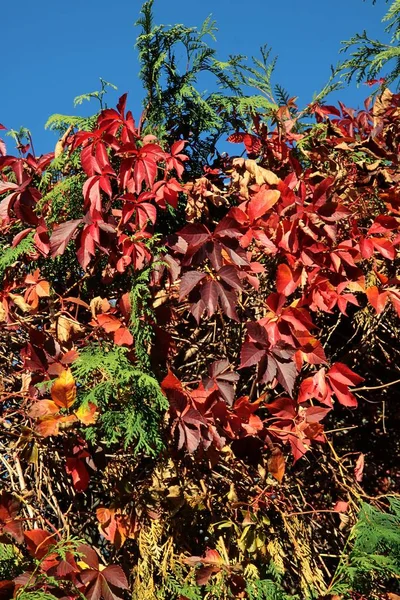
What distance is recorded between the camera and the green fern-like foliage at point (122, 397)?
1700 mm

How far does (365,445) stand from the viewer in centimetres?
263

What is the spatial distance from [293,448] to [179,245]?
0.67 metres

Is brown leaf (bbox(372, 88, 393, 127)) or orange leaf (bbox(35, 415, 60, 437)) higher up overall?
brown leaf (bbox(372, 88, 393, 127))

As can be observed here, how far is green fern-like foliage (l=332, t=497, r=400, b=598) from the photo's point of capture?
1.70 meters

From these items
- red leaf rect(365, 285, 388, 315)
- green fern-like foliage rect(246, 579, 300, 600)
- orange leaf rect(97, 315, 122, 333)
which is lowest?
green fern-like foliage rect(246, 579, 300, 600)

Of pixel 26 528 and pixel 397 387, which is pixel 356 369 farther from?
pixel 26 528

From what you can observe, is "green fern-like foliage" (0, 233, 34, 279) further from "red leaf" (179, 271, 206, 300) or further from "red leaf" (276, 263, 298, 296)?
"red leaf" (276, 263, 298, 296)

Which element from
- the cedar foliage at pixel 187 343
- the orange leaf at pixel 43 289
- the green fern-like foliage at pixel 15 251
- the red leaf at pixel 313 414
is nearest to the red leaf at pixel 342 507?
the cedar foliage at pixel 187 343

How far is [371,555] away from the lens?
1.71 metres

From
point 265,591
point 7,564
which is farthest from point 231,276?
point 7,564

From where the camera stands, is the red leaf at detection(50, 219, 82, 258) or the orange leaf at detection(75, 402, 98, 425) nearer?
the orange leaf at detection(75, 402, 98, 425)

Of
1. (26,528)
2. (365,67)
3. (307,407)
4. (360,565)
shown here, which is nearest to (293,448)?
(307,407)

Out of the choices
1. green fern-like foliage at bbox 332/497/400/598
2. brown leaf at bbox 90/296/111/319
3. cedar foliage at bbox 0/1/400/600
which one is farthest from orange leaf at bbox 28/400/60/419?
green fern-like foliage at bbox 332/497/400/598

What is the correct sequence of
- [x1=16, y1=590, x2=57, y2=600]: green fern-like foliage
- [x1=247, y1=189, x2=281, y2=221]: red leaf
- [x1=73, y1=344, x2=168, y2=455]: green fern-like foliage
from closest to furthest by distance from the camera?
1. [x1=16, y1=590, x2=57, y2=600]: green fern-like foliage
2. [x1=73, y1=344, x2=168, y2=455]: green fern-like foliage
3. [x1=247, y1=189, x2=281, y2=221]: red leaf
